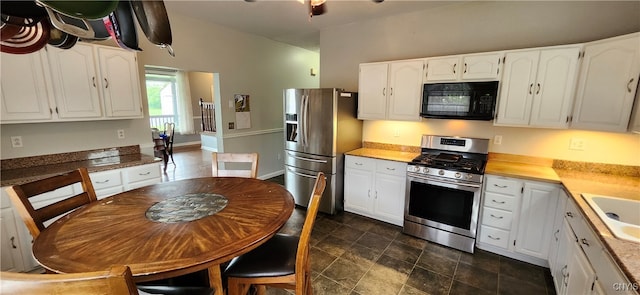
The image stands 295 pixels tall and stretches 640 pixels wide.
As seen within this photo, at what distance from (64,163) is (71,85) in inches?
33.2

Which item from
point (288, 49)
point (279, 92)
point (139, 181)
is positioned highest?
point (288, 49)

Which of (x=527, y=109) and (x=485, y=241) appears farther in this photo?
(x=485, y=241)

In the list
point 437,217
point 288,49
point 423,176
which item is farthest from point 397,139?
point 288,49

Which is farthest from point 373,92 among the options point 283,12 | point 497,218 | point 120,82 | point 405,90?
point 120,82

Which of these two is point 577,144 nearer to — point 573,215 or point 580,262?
point 573,215

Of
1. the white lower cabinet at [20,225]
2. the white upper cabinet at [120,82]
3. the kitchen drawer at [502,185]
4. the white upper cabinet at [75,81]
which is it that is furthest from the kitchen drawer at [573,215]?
the white upper cabinet at [75,81]

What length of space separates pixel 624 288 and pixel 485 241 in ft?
5.58

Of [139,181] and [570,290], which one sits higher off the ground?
[139,181]

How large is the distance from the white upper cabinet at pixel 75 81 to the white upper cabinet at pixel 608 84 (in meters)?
4.42

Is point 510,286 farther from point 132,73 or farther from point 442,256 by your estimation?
point 132,73

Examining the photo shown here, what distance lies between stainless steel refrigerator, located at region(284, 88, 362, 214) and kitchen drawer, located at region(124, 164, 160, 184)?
1.64m

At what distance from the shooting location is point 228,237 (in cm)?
122

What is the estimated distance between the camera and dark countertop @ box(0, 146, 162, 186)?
2211mm

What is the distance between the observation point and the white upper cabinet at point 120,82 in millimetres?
2596
